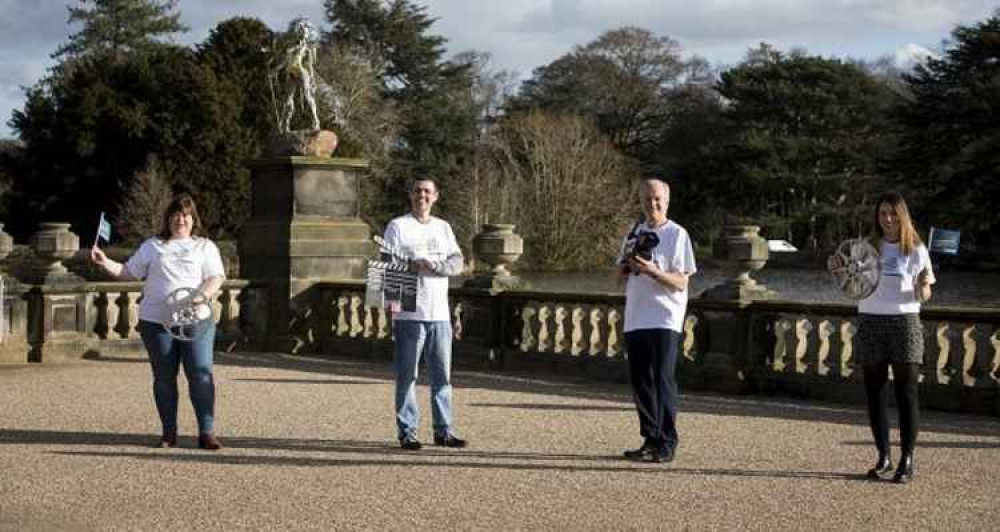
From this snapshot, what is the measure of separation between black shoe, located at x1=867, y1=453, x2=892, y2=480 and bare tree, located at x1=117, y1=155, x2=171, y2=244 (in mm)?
35531

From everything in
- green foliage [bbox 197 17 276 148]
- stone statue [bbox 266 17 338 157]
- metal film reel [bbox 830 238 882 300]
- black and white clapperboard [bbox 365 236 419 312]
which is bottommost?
black and white clapperboard [bbox 365 236 419 312]

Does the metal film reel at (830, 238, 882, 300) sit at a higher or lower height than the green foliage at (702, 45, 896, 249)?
lower

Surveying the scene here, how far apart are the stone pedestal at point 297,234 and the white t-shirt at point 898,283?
8918mm

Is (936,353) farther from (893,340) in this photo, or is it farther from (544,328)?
(544,328)

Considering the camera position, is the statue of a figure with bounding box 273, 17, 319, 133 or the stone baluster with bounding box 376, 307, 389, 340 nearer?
the stone baluster with bounding box 376, 307, 389, 340

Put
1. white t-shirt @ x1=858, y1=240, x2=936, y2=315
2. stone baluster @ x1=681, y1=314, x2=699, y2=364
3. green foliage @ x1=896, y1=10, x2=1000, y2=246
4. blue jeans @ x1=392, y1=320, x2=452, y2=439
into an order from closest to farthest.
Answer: white t-shirt @ x1=858, y1=240, x2=936, y2=315 < blue jeans @ x1=392, y1=320, x2=452, y2=439 < stone baluster @ x1=681, y1=314, x2=699, y2=364 < green foliage @ x1=896, y1=10, x2=1000, y2=246

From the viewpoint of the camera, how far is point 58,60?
69500 millimetres

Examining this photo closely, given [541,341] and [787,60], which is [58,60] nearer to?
[787,60]

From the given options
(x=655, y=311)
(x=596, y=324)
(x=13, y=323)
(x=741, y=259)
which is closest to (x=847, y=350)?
(x=741, y=259)

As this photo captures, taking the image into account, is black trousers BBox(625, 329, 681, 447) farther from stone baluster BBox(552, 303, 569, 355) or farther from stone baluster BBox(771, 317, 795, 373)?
stone baluster BBox(552, 303, 569, 355)

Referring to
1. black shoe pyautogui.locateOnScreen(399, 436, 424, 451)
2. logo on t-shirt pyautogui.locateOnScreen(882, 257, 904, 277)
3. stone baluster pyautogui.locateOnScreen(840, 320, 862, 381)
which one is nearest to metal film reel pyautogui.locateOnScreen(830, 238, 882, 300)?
logo on t-shirt pyautogui.locateOnScreen(882, 257, 904, 277)

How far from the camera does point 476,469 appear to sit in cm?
711

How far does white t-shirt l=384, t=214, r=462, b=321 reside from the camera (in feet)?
25.1

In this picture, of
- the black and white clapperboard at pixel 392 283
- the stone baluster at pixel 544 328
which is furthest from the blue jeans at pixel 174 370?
the stone baluster at pixel 544 328
